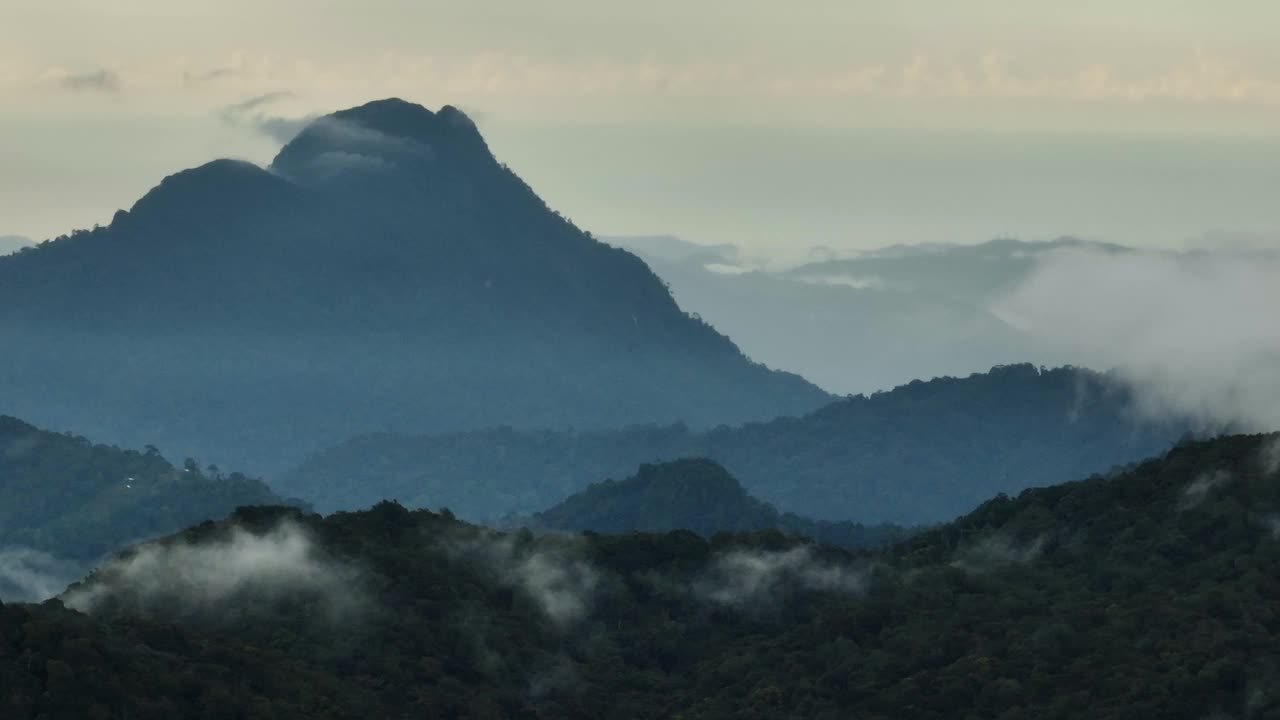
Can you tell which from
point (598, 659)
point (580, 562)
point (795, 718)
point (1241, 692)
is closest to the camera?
point (1241, 692)

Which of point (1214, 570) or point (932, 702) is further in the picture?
point (1214, 570)

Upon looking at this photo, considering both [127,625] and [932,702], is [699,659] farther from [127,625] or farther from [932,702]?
[127,625]

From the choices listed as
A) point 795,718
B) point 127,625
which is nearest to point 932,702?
point 795,718

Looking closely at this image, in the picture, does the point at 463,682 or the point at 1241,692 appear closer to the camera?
the point at 1241,692

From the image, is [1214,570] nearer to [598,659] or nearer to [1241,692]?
[1241,692]

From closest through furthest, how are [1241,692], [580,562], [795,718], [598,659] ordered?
[1241,692], [795,718], [598,659], [580,562]

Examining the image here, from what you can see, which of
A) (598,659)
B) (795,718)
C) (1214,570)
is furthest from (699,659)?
(1214,570)
